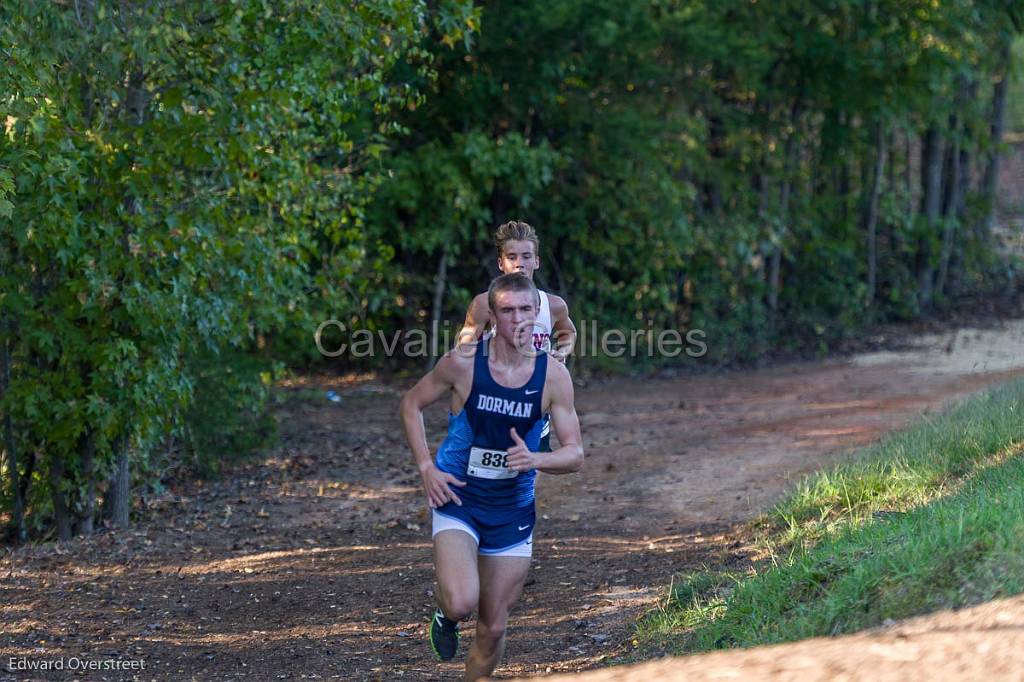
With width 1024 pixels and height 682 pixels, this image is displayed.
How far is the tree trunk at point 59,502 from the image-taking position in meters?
9.27

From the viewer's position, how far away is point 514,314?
5.52 m

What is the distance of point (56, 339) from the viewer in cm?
884

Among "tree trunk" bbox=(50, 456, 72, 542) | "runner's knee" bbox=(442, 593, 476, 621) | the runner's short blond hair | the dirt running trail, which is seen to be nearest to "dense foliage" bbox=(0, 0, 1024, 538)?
"tree trunk" bbox=(50, 456, 72, 542)

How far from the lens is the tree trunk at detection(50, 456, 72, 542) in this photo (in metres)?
9.27

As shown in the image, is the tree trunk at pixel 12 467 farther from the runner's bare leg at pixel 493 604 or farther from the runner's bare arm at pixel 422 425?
the runner's bare leg at pixel 493 604

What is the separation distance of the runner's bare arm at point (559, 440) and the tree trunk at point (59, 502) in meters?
5.07

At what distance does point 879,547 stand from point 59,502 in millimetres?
6361

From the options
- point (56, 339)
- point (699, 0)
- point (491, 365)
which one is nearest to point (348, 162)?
point (56, 339)

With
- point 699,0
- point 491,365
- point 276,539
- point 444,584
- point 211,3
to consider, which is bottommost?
point 276,539

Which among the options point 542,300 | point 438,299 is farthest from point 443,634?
point 438,299

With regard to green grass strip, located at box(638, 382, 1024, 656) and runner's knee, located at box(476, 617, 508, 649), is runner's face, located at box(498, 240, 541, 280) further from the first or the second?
runner's knee, located at box(476, 617, 508, 649)

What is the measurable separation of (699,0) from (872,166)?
197 inches

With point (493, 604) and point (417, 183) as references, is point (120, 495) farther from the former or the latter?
point (417, 183)

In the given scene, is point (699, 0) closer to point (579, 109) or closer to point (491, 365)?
point (579, 109)
